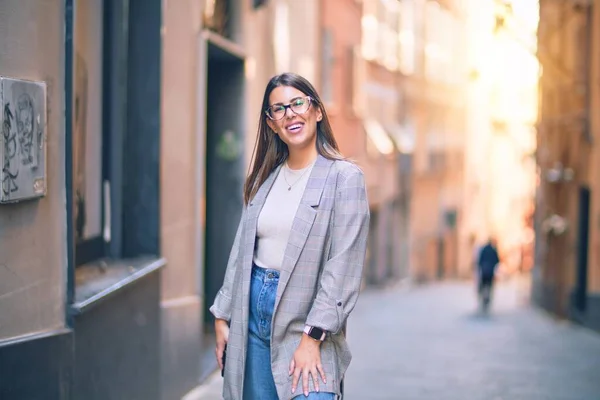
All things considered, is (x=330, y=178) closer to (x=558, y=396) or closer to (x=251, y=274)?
(x=251, y=274)

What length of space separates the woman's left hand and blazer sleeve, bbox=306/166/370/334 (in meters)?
0.09

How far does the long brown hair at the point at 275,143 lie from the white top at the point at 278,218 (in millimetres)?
115

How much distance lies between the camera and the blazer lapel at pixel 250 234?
12.8 ft

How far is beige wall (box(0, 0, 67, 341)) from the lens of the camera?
14.5ft

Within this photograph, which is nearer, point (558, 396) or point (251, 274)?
point (251, 274)

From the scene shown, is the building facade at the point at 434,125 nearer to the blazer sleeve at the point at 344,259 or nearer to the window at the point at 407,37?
the window at the point at 407,37

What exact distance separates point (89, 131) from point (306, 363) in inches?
127

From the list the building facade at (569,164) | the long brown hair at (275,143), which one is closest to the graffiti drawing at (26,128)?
the long brown hair at (275,143)

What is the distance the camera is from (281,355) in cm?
385

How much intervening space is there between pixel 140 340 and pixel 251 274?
2793 millimetres

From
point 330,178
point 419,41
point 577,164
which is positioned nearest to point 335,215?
point 330,178

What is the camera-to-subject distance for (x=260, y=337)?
3.93m

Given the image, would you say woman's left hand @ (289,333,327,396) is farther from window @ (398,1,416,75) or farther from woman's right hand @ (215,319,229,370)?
window @ (398,1,416,75)

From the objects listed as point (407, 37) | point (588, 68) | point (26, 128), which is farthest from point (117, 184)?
point (407, 37)
